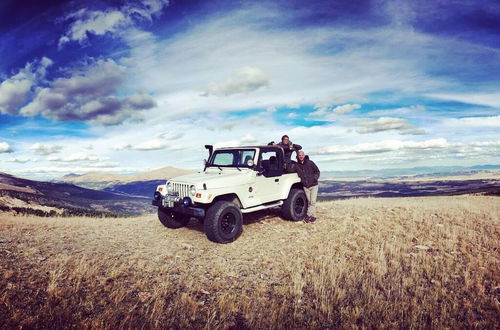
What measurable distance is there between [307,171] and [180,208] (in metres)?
4.83

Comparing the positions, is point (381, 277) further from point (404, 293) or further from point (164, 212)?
point (164, 212)

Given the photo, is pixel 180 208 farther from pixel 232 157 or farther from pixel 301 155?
pixel 301 155

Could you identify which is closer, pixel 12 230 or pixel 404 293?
pixel 404 293

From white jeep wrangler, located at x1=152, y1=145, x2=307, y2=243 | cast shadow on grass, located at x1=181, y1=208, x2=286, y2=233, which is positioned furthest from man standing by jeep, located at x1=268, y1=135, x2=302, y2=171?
cast shadow on grass, located at x1=181, y1=208, x2=286, y2=233

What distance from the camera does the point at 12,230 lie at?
9.37 meters

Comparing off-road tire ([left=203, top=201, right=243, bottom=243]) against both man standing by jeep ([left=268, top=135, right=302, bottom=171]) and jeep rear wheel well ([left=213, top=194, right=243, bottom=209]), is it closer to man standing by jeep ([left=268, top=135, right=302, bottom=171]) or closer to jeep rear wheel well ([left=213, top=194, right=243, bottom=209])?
jeep rear wheel well ([left=213, top=194, right=243, bottom=209])

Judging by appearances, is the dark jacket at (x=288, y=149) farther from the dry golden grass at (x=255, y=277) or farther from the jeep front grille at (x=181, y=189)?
the jeep front grille at (x=181, y=189)

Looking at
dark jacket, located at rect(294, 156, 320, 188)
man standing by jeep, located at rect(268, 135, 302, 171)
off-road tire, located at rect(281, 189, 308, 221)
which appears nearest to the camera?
off-road tire, located at rect(281, 189, 308, 221)

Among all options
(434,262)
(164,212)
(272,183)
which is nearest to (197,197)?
(164,212)

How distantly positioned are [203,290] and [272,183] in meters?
4.90

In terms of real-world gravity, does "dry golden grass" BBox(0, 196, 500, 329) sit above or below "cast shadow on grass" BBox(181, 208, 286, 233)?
below

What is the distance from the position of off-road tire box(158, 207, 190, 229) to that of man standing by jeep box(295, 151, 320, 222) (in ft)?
14.4

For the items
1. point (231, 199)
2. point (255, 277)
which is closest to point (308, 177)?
point (231, 199)

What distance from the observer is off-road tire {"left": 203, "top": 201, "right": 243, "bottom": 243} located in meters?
8.03
